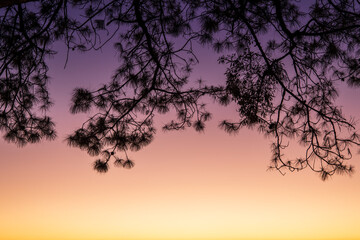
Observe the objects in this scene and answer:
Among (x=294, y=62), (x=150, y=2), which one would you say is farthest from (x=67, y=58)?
(x=294, y=62)

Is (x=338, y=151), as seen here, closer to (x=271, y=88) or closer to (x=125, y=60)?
(x=271, y=88)

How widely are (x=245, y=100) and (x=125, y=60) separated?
1239 millimetres

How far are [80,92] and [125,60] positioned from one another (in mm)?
546

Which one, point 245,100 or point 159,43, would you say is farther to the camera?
point 159,43

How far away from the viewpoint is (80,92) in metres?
3.20

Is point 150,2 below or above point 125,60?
above

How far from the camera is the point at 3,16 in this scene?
313cm

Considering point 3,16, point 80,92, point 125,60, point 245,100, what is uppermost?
point 3,16

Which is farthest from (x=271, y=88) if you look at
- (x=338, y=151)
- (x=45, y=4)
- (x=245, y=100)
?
(x=45, y=4)

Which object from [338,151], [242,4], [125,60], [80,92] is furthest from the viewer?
[125,60]

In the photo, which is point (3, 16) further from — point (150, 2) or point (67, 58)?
point (150, 2)

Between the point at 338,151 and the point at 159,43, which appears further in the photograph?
the point at 159,43

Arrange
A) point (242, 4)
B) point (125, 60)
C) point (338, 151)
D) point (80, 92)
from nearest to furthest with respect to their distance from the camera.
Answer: point (338, 151) → point (242, 4) → point (80, 92) → point (125, 60)

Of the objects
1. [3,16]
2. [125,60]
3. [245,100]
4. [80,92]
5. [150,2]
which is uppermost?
[150,2]
